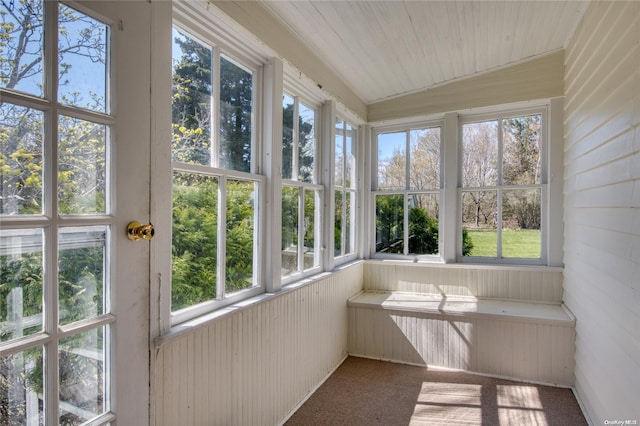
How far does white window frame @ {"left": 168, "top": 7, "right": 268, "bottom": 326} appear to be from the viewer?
157cm

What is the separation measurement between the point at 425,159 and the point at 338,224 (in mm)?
1258

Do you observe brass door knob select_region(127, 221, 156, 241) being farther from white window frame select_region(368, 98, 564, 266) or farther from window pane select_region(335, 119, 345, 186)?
white window frame select_region(368, 98, 564, 266)

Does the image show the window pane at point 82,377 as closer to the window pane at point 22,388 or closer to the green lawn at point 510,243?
the window pane at point 22,388

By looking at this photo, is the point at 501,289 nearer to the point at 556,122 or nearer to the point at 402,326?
the point at 402,326

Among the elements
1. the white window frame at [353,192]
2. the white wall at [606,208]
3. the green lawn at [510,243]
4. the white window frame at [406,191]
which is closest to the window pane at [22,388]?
the white wall at [606,208]

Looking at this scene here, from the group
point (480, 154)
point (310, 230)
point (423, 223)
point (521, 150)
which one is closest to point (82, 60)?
point (310, 230)

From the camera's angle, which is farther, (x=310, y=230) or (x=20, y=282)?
(x=310, y=230)

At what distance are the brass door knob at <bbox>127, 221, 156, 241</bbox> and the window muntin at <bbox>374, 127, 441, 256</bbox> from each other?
3.00 metres

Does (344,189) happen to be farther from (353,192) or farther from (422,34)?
(422,34)

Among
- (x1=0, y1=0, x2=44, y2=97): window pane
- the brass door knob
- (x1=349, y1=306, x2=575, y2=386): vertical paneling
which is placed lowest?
(x1=349, y1=306, x2=575, y2=386): vertical paneling

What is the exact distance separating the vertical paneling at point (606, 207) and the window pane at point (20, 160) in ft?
7.78

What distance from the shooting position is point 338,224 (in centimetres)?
345

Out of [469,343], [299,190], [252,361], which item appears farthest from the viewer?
[469,343]

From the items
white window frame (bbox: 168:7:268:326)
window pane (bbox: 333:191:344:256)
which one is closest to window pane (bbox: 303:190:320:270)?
window pane (bbox: 333:191:344:256)
